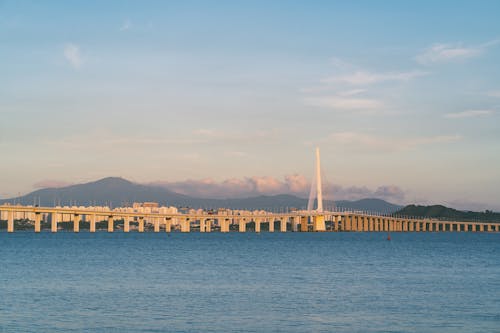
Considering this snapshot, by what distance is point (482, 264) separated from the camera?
2704 inches

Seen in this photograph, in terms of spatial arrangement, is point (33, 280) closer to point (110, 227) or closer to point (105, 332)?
point (105, 332)

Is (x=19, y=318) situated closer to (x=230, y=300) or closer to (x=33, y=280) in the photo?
(x=230, y=300)

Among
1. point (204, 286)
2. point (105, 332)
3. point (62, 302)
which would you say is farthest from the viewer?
point (204, 286)

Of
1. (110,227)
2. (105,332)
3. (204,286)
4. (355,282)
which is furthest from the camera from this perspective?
(110,227)

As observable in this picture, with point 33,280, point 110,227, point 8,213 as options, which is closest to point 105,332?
point 33,280

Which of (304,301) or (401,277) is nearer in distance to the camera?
(304,301)

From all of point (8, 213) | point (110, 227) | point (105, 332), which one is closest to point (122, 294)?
point (105, 332)

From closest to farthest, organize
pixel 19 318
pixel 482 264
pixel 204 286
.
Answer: pixel 19 318 → pixel 204 286 → pixel 482 264

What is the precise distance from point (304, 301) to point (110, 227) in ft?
544

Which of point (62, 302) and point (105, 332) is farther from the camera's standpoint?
point (62, 302)

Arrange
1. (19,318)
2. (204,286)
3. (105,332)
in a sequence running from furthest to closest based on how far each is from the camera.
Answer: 1. (204,286)
2. (19,318)
3. (105,332)

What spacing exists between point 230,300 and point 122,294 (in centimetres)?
608

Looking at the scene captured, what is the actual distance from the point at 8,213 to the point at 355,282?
139221 mm

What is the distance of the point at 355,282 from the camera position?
48156 mm
